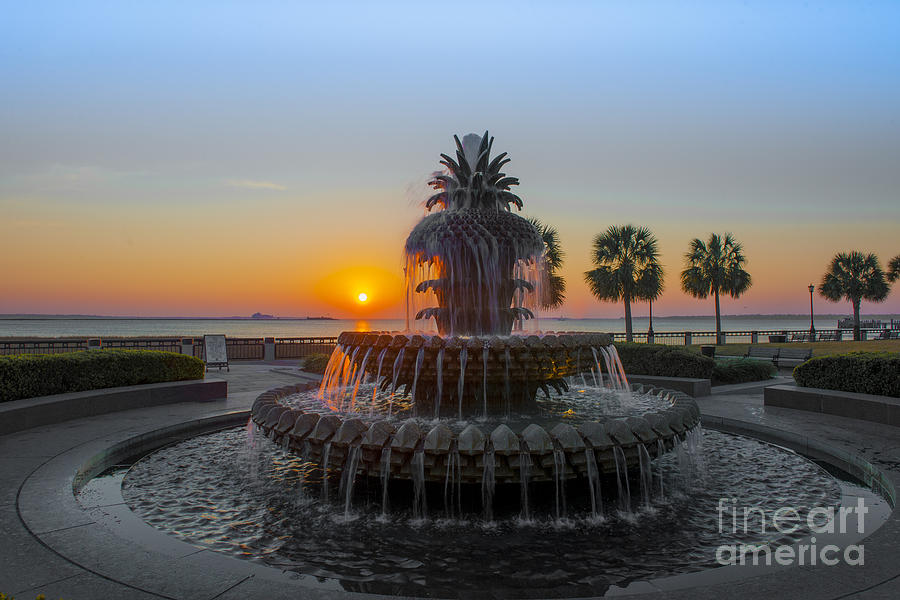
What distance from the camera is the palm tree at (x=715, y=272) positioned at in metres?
46.0

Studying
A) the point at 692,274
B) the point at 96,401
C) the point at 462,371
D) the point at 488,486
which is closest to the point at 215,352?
the point at 96,401

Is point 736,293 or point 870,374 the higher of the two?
Result: point 736,293

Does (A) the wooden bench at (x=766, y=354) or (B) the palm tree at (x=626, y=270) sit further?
(B) the palm tree at (x=626, y=270)

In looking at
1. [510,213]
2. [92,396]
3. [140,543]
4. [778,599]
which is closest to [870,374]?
[510,213]

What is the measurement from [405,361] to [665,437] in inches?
131

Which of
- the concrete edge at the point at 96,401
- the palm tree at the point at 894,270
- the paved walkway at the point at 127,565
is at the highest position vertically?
the palm tree at the point at 894,270

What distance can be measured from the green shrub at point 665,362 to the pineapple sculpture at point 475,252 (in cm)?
844

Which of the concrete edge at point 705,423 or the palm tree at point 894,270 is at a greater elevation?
the palm tree at point 894,270

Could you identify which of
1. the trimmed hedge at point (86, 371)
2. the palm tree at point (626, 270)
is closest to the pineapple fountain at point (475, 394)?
the trimmed hedge at point (86, 371)

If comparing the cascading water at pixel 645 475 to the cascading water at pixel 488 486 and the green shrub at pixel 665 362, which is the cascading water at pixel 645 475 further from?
the green shrub at pixel 665 362

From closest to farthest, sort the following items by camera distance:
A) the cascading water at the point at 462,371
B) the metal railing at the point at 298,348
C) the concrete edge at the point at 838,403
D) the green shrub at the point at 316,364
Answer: the cascading water at the point at 462,371
the concrete edge at the point at 838,403
the green shrub at the point at 316,364
the metal railing at the point at 298,348

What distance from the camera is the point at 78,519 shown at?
4.72 meters

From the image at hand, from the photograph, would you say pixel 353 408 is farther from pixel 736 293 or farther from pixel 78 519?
pixel 736 293

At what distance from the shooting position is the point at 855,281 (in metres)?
54.2
